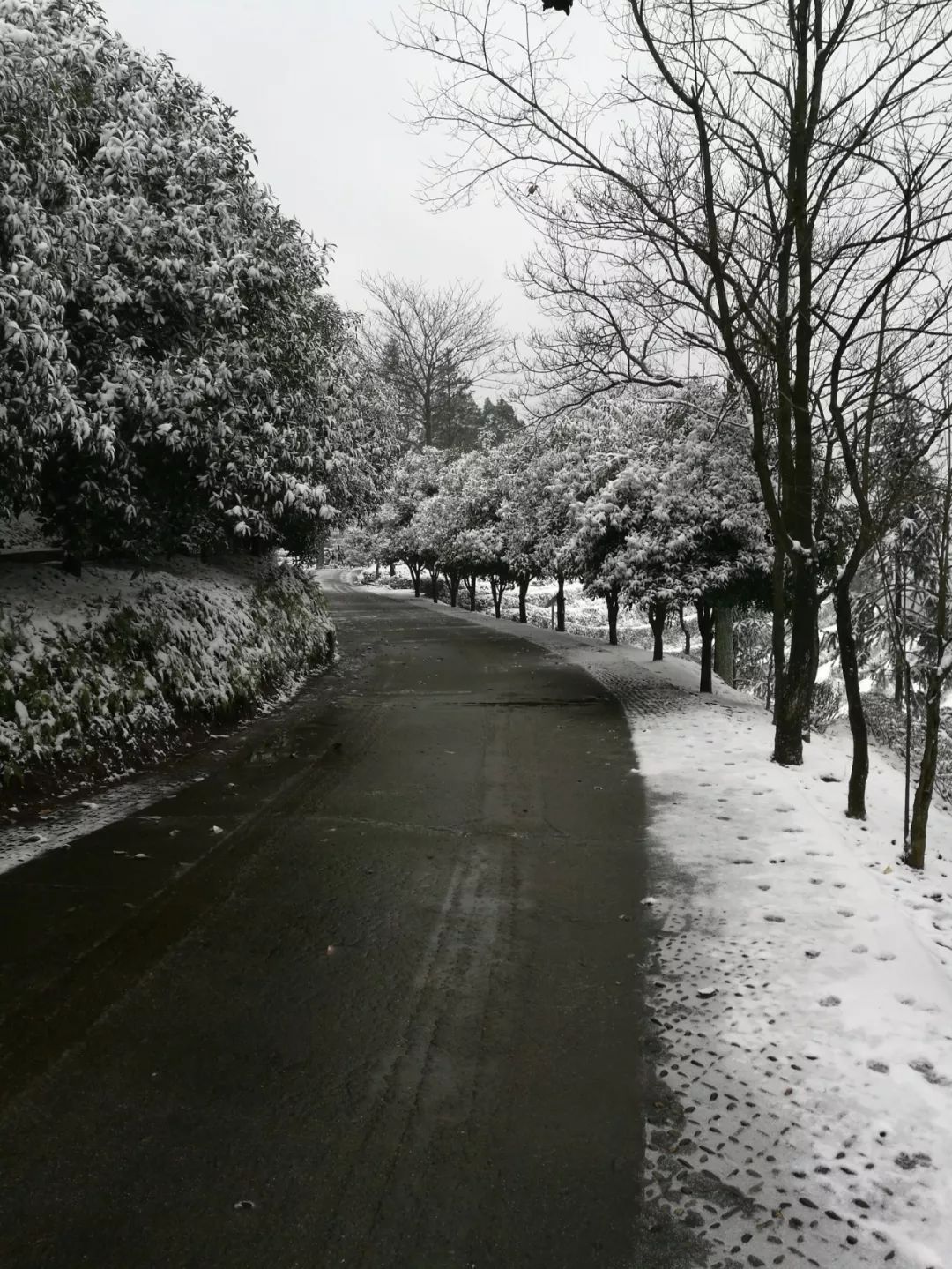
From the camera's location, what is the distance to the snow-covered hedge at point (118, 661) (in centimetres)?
733

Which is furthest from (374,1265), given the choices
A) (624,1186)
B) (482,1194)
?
(624,1186)

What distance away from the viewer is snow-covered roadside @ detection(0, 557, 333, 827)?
7281mm

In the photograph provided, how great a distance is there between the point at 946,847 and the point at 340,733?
248 inches

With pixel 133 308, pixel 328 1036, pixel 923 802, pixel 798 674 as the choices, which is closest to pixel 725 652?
pixel 798 674

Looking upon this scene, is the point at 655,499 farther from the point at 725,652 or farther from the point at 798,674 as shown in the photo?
the point at 725,652

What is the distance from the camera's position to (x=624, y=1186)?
Answer: 110 inches

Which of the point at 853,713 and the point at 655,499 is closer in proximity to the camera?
the point at 853,713

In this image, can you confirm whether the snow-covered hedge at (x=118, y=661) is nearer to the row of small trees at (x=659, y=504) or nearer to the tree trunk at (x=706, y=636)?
the row of small trees at (x=659, y=504)

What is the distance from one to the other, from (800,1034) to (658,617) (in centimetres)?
1397

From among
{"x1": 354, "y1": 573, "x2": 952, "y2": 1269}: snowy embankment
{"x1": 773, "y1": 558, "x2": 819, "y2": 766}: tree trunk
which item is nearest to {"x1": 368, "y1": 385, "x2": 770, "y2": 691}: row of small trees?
{"x1": 773, "y1": 558, "x2": 819, "y2": 766}: tree trunk

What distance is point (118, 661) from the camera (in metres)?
8.66

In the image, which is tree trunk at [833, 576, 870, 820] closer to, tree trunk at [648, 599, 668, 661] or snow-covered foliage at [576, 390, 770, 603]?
snow-covered foliage at [576, 390, 770, 603]

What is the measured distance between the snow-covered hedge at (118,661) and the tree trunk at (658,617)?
6.23m

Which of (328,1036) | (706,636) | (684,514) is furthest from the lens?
(706,636)
